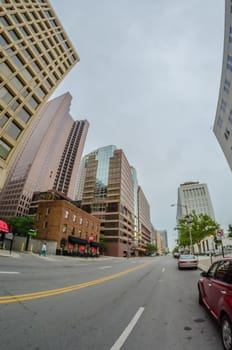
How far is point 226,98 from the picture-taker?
31406 millimetres

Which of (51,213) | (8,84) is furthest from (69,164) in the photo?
(8,84)

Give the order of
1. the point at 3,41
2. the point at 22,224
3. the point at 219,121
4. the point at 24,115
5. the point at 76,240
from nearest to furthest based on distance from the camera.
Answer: the point at 3,41
the point at 24,115
the point at 76,240
the point at 219,121
the point at 22,224

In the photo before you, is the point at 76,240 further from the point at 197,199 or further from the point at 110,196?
the point at 197,199

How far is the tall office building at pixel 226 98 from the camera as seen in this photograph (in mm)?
26922

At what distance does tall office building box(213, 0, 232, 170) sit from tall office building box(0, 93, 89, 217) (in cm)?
11296

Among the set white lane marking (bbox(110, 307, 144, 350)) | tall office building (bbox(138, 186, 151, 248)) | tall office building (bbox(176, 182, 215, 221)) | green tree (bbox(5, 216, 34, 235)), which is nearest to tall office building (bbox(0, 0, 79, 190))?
white lane marking (bbox(110, 307, 144, 350))

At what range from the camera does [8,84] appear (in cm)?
2236

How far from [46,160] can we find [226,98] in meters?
127

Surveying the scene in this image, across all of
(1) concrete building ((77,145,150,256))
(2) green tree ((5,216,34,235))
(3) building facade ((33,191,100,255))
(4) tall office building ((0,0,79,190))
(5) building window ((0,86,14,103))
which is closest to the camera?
(5) building window ((0,86,14,103))

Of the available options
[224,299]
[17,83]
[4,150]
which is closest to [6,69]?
[17,83]

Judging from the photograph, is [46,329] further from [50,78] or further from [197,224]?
[197,224]

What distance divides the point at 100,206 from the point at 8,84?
2274 inches

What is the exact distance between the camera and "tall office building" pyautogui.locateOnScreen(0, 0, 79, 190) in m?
22.5

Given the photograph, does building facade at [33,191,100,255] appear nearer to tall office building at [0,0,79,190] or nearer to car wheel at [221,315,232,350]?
tall office building at [0,0,79,190]
